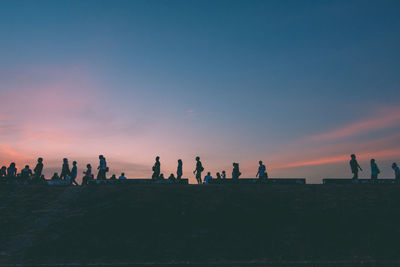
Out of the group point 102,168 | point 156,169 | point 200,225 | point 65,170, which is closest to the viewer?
point 200,225

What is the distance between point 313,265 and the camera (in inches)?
395

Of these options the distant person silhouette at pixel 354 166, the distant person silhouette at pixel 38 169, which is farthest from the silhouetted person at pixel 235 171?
the distant person silhouette at pixel 38 169

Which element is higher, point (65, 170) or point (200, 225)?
point (65, 170)

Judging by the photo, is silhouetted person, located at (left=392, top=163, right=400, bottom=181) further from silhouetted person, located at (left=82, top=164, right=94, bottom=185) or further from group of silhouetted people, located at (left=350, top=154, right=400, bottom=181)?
silhouetted person, located at (left=82, top=164, right=94, bottom=185)

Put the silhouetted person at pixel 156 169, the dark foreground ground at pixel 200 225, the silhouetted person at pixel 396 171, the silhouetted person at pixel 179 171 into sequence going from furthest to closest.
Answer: the silhouetted person at pixel 179 171 < the silhouetted person at pixel 156 169 < the silhouetted person at pixel 396 171 < the dark foreground ground at pixel 200 225

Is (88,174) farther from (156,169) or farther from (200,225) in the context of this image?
(200,225)

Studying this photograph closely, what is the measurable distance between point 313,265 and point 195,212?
578cm

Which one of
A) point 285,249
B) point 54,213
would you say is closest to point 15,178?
point 54,213

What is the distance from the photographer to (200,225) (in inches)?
521

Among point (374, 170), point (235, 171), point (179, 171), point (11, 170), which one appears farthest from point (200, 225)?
point (11, 170)

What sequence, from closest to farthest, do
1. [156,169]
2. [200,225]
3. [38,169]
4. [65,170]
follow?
1. [200,225]
2. [65,170]
3. [38,169]
4. [156,169]

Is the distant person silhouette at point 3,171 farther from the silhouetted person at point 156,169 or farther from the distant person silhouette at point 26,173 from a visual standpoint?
Result: the silhouetted person at point 156,169

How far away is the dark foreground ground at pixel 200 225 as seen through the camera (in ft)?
35.8

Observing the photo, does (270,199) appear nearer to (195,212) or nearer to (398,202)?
(195,212)
